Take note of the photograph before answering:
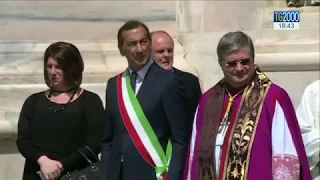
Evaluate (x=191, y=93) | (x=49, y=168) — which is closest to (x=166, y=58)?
(x=191, y=93)

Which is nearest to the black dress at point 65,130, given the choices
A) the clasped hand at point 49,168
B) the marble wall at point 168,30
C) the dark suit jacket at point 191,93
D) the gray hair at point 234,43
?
the clasped hand at point 49,168

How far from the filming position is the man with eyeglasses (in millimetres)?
3184

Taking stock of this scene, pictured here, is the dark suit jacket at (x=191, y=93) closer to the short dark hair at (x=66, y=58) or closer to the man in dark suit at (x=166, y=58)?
the man in dark suit at (x=166, y=58)

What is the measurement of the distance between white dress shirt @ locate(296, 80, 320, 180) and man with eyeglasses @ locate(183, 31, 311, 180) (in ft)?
3.62

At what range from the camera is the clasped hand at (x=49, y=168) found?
3.68m

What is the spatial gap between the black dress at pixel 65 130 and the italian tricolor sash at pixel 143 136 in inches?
10.7

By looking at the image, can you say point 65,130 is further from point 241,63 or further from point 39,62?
point 39,62

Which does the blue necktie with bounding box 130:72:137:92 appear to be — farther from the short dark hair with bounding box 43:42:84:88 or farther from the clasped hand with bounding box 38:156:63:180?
the clasped hand with bounding box 38:156:63:180

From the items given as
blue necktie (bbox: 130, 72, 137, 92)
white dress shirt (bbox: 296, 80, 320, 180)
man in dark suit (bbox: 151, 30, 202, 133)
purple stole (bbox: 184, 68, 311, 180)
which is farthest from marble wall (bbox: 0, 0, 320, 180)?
purple stole (bbox: 184, 68, 311, 180)

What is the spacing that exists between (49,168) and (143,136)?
0.51 m

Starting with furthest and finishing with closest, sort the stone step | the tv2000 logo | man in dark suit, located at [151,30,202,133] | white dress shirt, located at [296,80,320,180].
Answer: the tv2000 logo < the stone step < white dress shirt, located at [296,80,320,180] < man in dark suit, located at [151,30,202,133]

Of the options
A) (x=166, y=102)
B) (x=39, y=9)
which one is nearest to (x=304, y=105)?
(x=166, y=102)

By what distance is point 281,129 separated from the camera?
318 centimetres

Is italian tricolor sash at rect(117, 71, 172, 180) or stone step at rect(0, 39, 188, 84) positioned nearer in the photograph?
italian tricolor sash at rect(117, 71, 172, 180)
